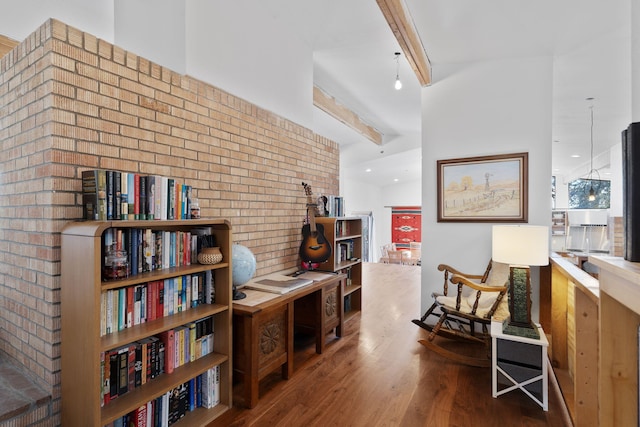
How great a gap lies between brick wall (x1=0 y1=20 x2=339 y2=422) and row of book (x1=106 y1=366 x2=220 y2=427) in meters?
0.40

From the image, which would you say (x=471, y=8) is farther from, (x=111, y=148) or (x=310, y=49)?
(x=111, y=148)

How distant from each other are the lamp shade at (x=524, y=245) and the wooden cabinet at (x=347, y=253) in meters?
1.59

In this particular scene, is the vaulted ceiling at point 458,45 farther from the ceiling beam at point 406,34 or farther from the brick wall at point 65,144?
the brick wall at point 65,144

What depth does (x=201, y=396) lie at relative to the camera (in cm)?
211

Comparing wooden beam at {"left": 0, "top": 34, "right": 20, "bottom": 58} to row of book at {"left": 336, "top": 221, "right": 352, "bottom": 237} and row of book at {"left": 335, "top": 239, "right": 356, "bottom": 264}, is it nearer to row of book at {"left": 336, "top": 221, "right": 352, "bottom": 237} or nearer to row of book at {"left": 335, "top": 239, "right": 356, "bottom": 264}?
row of book at {"left": 336, "top": 221, "right": 352, "bottom": 237}

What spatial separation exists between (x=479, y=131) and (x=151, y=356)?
351 centimetres

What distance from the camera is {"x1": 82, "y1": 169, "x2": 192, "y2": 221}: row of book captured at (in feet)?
5.41

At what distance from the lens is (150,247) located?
183cm

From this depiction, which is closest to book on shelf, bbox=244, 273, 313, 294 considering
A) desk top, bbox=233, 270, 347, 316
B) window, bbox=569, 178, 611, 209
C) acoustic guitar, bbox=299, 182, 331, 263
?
desk top, bbox=233, 270, 347, 316

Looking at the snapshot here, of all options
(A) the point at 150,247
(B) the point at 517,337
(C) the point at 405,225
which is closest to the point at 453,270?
(B) the point at 517,337

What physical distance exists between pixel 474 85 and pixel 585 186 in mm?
9393

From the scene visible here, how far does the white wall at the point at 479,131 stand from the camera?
3166mm

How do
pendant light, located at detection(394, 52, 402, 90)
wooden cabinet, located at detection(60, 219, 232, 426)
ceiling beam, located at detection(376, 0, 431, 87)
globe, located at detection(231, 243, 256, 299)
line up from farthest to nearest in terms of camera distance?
pendant light, located at detection(394, 52, 402, 90), globe, located at detection(231, 243, 256, 299), ceiling beam, located at detection(376, 0, 431, 87), wooden cabinet, located at detection(60, 219, 232, 426)

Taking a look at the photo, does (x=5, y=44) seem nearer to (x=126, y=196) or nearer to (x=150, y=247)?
(x=126, y=196)
